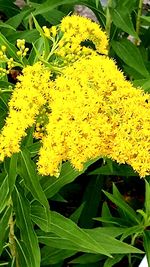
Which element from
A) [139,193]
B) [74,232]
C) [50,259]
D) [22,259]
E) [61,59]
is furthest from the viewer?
[139,193]

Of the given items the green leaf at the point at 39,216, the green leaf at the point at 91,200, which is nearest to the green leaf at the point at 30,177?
the green leaf at the point at 39,216

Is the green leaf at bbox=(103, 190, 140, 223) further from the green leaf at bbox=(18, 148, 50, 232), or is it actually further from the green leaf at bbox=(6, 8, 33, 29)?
the green leaf at bbox=(6, 8, 33, 29)

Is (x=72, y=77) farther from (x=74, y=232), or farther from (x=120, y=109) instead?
(x=74, y=232)

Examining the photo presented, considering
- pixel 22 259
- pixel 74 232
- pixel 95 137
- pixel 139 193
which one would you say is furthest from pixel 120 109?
pixel 139 193

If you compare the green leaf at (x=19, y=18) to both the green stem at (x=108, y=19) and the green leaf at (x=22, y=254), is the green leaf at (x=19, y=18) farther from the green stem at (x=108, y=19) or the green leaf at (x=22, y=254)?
the green leaf at (x=22, y=254)

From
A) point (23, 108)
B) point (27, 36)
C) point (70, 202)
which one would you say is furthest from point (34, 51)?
point (70, 202)

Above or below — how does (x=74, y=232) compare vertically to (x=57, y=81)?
below

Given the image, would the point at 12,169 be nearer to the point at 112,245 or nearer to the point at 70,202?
the point at 112,245
